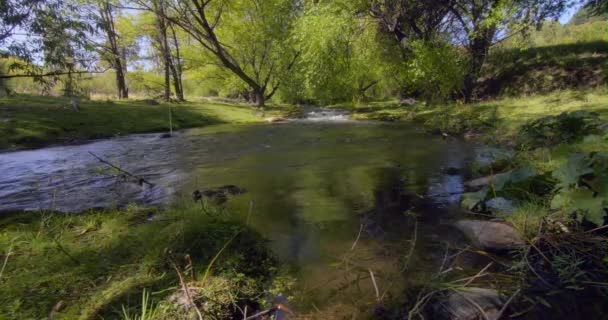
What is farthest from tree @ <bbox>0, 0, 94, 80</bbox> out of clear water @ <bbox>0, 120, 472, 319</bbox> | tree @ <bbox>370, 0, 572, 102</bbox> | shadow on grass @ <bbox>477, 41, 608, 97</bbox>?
shadow on grass @ <bbox>477, 41, 608, 97</bbox>

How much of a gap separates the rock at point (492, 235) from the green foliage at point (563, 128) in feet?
10.7

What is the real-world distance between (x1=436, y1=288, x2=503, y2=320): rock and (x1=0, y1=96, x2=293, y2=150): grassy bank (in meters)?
14.0

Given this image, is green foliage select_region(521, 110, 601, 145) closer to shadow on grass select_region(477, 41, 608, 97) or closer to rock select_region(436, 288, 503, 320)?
rock select_region(436, 288, 503, 320)

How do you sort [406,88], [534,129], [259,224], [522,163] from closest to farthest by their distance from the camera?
[259,224], [522,163], [534,129], [406,88]

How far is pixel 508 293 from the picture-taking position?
238 cm

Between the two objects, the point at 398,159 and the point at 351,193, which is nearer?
the point at 351,193

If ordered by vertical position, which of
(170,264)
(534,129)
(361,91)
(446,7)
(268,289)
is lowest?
(268,289)

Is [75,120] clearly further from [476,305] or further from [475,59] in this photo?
[475,59]

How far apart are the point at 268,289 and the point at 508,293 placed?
1821mm

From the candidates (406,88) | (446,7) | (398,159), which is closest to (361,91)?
(406,88)

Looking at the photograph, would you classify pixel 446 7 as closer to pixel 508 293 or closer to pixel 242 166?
pixel 242 166

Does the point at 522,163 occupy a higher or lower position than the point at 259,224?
higher

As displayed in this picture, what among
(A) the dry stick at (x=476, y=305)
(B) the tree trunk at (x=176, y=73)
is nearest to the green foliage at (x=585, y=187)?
(A) the dry stick at (x=476, y=305)

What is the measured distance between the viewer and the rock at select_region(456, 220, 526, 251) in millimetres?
3062
